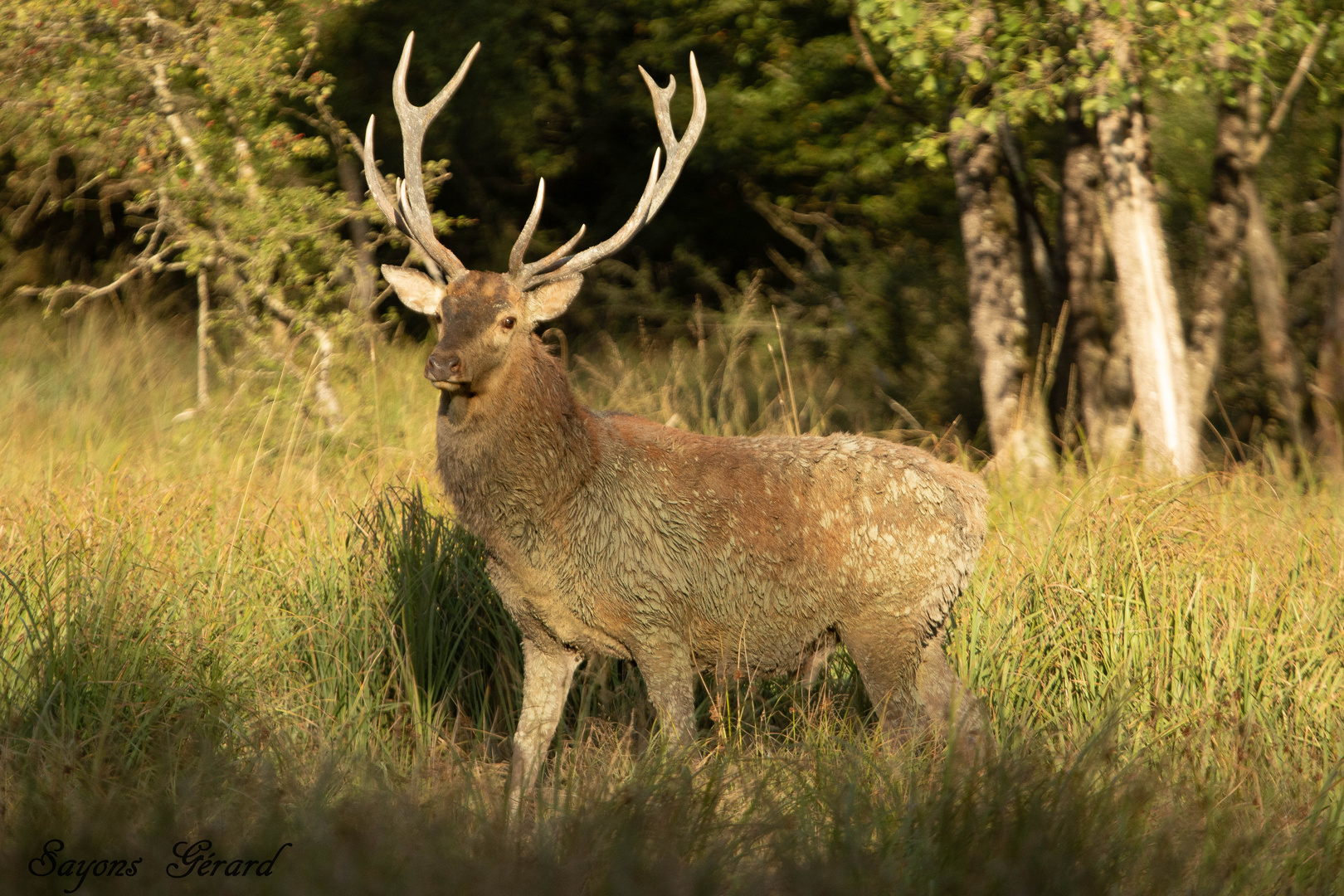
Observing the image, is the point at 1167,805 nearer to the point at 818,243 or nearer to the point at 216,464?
the point at 216,464

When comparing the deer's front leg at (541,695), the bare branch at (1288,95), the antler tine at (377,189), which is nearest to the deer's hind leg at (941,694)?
the deer's front leg at (541,695)

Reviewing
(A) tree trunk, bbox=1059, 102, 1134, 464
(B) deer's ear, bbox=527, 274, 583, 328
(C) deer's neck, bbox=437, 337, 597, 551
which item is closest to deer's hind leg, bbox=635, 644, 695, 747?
(C) deer's neck, bbox=437, 337, 597, 551

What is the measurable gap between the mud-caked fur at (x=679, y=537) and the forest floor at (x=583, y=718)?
23 centimetres

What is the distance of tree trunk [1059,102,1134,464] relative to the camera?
888 cm

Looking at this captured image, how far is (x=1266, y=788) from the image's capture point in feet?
13.5

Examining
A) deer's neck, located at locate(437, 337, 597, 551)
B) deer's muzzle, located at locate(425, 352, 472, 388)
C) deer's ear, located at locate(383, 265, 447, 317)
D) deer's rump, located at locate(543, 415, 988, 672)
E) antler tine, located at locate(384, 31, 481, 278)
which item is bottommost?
deer's rump, located at locate(543, 415, 988, 672)

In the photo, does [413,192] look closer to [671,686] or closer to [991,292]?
[671,686]

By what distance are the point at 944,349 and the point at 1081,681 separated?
24.8 feet

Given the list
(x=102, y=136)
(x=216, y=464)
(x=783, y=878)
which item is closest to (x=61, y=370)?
(x=102, y=136)

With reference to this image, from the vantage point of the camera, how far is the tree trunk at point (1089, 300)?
350 inches

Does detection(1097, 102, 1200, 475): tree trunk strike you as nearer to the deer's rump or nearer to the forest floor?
the forest floor

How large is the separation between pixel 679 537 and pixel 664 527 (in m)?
0.06

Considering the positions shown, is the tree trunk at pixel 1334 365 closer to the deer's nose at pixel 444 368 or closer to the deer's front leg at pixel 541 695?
the deer's front leg at pixel 541 695

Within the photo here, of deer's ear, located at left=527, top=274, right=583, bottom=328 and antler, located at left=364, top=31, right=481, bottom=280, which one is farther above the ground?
antler, located at left=364, top=31, right=481, bottom=280
